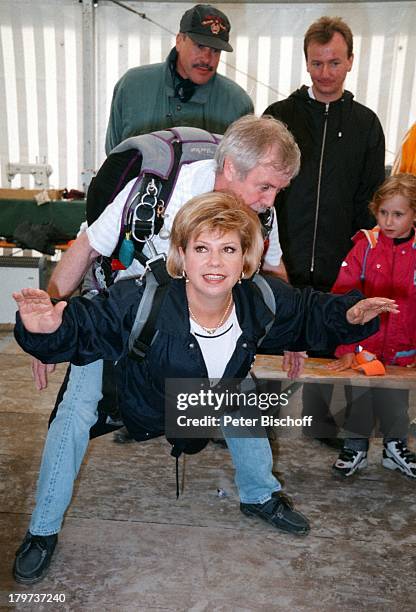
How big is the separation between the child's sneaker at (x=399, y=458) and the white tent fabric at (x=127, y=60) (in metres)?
4.57

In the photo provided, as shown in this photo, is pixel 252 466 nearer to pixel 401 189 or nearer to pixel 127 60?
pixel 401 189

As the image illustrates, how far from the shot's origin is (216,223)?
1900 mm

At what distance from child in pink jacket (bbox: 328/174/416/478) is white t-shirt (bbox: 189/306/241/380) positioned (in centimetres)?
100

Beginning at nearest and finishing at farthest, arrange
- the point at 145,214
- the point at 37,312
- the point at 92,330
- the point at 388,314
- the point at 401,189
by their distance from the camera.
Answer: the point at 37,312 < the point at 92,330 < the point at 145,214 < the point at 401,189 < the point at 388,314

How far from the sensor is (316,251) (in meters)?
3.34

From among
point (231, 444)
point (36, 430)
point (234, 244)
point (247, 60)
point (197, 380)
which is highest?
point (247, 60)

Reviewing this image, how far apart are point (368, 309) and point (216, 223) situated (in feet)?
1.83

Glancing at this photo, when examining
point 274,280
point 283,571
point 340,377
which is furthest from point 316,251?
point 283,571

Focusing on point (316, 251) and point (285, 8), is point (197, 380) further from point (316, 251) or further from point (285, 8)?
point (285, 8)

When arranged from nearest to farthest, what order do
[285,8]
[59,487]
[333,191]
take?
[59,487], [333,191], [285,8]

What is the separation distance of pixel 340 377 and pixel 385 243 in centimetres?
67

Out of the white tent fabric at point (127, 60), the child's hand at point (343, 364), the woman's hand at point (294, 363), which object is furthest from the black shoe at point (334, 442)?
the white tent fabric at point (127, 60)

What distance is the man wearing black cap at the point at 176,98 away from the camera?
3.24 m

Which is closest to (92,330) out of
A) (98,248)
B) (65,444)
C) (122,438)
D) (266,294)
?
(98,248)
